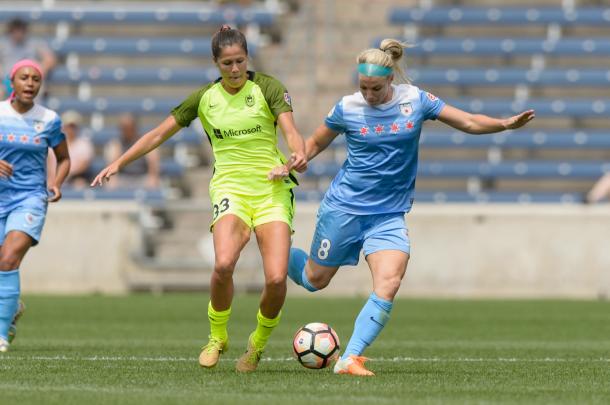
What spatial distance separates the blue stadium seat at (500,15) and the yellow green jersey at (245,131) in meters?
14.2

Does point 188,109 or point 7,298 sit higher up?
point 188,109

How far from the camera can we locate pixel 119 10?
2411 cm

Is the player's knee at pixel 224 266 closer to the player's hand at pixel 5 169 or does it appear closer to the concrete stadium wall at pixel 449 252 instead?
the player's hand at pixel 5 169

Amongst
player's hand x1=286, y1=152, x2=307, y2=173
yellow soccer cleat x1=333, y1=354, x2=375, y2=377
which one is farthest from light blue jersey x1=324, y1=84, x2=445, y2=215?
yellow soccer cleat x1=333, y1=354, x2=375, y2=377

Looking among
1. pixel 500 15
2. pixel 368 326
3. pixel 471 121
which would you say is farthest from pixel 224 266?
pixel 500 15

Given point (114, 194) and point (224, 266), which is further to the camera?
point (114, 194)

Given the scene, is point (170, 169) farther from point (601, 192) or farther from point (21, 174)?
point (21, 174)

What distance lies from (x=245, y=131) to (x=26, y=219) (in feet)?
7.97

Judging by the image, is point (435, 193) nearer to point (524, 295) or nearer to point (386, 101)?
point (524, 295)

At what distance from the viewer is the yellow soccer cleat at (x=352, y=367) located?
8.56 m

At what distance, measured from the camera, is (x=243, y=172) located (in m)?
8.98

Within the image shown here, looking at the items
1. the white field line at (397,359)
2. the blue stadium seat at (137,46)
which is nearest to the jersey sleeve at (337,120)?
the white field line at (397,359)

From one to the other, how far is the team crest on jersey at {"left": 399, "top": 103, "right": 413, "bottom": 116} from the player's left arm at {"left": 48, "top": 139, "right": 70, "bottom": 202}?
299 centimetres

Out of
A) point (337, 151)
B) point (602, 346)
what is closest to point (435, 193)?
point (337, 151)
